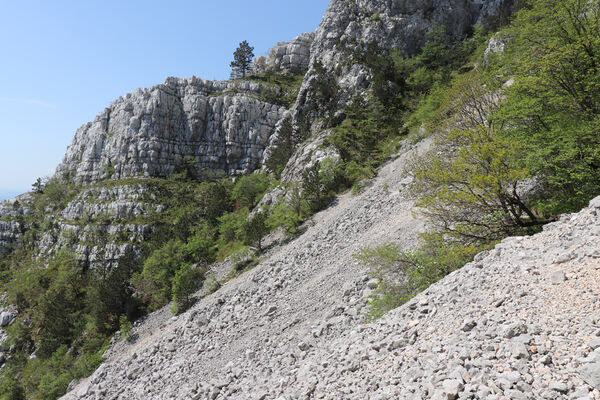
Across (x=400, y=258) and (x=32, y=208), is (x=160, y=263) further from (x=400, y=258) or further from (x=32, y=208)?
(x=32, y=208)

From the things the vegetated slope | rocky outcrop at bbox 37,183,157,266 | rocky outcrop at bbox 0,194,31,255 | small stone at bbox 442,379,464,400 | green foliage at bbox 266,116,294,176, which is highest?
rocky outcrop at bbox 0,194,31,255

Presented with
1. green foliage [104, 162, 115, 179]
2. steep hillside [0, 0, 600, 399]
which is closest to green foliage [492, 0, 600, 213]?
steep hillside [0, 0, 600, 399]

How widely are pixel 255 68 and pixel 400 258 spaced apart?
11269 centimetres

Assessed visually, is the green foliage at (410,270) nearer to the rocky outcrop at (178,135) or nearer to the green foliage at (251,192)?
the green foliage at (251,192)

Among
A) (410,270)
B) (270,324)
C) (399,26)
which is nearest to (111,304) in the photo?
(270,324)

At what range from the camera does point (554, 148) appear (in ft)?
34.3

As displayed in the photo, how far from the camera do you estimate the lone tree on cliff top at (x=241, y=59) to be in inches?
3824

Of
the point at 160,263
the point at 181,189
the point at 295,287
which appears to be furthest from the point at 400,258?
the point at 181,189

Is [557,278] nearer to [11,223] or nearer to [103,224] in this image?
[103,224]

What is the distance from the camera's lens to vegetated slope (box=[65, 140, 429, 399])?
32.6 feet

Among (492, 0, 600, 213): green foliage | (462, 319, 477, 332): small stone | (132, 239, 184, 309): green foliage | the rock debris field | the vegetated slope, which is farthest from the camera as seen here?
(132, 239, 184, 309): green foliage

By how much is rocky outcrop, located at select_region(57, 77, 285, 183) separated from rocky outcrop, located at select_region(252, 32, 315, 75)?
27.8 meters

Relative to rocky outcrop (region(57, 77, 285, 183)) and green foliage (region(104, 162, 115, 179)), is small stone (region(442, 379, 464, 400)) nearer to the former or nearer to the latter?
rocky outcrop (region(57, 77, 285, 183))

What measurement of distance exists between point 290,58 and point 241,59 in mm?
18681
